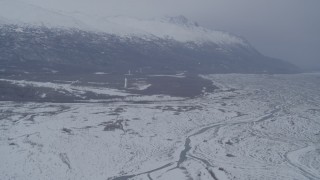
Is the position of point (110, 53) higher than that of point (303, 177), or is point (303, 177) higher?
point (110, 53)

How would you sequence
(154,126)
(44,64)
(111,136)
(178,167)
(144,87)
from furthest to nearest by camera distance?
1. (44,64)
2. (144,87)
3. (154,126)
4. (111,136)
5. (178,167)

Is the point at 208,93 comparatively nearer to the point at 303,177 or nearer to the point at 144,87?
the point at 144,87

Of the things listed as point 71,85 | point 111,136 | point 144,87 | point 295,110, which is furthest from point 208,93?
point 111,136

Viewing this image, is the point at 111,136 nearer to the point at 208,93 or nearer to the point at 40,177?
the point at 40,177

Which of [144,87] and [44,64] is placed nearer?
[144,87]

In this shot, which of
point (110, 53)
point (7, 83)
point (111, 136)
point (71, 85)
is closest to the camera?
point (111, 136)

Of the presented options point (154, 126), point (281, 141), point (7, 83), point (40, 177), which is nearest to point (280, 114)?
point (281, 141)
